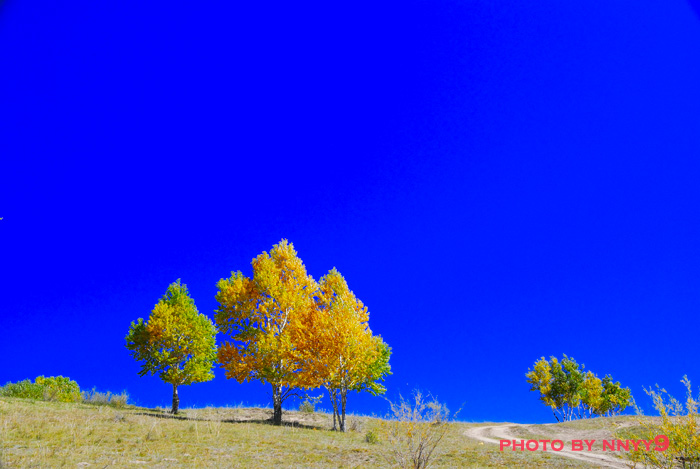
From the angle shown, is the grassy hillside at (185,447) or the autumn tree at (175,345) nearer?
the grassy hillside at (185,447)

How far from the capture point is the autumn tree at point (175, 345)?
3197 centimetres

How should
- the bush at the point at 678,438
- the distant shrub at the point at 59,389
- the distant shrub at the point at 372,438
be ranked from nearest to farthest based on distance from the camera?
the bush at the point at 678,438, the distant shrub at the point at 372,438, the distant shrub at the point at 59,389

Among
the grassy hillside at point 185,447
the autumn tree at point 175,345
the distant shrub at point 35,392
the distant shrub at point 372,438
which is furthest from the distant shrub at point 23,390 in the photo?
the distant shrub at point 372,438

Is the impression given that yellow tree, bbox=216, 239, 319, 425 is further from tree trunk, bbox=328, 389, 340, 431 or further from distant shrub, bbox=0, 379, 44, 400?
distant shrub, bbox=0, 379, 44, 400

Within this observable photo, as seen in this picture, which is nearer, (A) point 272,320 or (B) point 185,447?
(B) point 185,447

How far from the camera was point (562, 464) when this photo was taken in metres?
16.9

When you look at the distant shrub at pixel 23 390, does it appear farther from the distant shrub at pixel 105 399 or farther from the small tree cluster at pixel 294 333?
Answer: the small tree cluster at pixel 294 333

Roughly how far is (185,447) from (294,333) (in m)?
13.4

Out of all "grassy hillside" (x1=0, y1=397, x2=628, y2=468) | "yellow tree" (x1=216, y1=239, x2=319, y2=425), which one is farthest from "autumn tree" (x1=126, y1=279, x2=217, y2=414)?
"grassy hillside" (x1=0, y1=397, x2=628, y2=468)

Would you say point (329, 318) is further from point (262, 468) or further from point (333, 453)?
point (262, 468)

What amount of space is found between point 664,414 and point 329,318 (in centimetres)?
1925

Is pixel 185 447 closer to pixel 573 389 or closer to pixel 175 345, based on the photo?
pixel 175 345

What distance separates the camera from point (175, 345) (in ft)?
106

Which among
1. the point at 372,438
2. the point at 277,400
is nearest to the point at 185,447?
the point at 372,438
